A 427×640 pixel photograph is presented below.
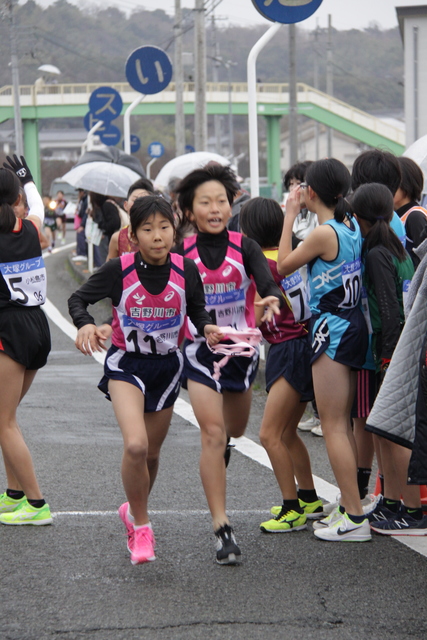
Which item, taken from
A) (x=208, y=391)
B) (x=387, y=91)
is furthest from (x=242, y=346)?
(x=387, y=91)

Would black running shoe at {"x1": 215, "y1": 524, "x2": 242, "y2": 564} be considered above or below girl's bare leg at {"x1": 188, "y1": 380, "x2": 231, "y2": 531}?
below

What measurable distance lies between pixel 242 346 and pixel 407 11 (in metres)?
10.1

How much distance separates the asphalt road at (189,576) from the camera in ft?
11.9

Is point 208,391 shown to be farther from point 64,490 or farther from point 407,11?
point 407,11

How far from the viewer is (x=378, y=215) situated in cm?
490

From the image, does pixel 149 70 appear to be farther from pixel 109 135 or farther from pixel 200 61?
pixel 109 135

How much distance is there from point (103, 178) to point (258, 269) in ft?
29.3

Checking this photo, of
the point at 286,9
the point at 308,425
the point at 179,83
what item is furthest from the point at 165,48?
the point at 308,425

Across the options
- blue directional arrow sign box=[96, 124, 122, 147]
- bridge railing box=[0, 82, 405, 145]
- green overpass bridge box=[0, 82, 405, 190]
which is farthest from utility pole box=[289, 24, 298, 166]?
bridge railing box=[0, 82, 405, 145]

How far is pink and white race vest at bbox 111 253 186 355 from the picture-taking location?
4473 mm

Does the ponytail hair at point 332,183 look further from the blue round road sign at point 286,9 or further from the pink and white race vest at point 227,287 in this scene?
the blue round road sign at point 286,9

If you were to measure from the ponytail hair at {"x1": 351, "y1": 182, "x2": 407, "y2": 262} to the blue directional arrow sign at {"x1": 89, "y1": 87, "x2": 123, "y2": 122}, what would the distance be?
16802 millimetres

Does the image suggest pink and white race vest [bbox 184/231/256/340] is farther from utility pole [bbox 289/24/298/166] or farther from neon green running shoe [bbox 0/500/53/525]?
utility pole [bbox 289/24/298/166]

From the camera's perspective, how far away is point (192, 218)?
16.0 ft
